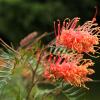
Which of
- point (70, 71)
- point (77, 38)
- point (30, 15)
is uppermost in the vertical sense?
point (30, 15)

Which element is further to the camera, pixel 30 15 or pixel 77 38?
pixel 30 15

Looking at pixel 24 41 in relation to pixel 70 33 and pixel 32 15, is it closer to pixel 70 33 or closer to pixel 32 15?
pixel 70 33

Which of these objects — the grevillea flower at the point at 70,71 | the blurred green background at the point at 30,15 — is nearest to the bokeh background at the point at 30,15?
the blurred green background at the point at 30,15

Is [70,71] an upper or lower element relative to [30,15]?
lower

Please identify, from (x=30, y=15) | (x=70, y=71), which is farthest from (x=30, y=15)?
(x=70, y=71)

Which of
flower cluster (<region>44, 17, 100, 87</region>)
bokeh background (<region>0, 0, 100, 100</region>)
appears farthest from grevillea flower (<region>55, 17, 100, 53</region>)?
bokeh background (<region>0, 0, 100, 100</region>)

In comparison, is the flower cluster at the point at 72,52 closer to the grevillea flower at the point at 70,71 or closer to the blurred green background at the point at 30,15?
the grevillea flower at the point at 70,71

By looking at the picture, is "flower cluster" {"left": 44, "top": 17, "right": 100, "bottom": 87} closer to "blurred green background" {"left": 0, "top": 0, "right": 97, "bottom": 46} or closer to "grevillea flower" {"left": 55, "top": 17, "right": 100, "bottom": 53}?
"grevillea flower" {"left": 55, "top": 17, "right": 100, "bottom": 53}

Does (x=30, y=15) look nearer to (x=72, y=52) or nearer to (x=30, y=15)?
(x=30, y=15)
